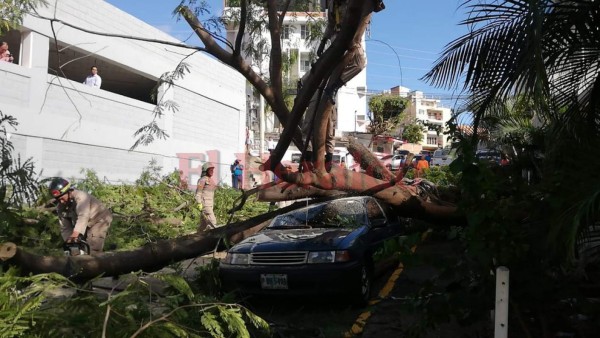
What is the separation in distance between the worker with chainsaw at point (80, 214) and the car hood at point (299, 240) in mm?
2182

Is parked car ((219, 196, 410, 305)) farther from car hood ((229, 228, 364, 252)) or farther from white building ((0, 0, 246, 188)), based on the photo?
white building ((0, 0, 246, 188))

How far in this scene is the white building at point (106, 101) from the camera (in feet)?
42.3

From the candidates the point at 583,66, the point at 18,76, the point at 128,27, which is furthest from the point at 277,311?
the point at 128,27

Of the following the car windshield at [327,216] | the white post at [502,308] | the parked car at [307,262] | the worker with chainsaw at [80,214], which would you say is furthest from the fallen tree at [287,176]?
the worker with chainsaw at [80,214]

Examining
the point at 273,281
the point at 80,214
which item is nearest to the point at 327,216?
the point at 273,281

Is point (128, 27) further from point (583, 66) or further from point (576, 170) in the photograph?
point (576, 170)

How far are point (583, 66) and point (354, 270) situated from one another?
3358 millimetres

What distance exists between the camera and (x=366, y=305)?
259 inches

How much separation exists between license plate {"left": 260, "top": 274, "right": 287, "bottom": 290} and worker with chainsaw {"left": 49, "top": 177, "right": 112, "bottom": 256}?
2471 millimetres

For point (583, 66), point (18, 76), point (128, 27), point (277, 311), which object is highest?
point (128, 27)

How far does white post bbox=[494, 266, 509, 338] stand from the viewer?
10.1 ft

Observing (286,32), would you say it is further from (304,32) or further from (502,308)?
(502,308)

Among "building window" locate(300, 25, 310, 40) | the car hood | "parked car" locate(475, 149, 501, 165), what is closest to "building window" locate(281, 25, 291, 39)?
"building window" locate(300, 25, 310, 40)

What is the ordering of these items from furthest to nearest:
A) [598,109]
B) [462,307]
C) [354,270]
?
[354,270] → [598,109] → [462,307]
